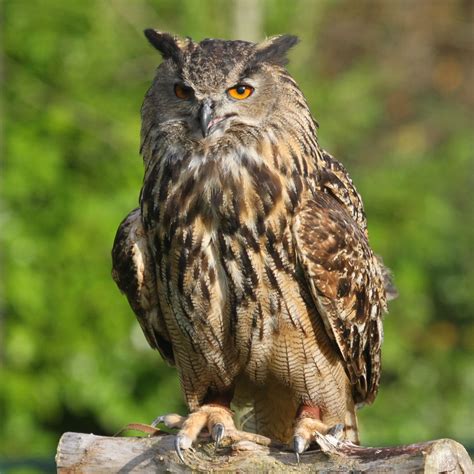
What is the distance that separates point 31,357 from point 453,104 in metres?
5.92

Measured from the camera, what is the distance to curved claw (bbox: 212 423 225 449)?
3176 millimetres

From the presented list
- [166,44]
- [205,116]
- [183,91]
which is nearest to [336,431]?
[205,116]

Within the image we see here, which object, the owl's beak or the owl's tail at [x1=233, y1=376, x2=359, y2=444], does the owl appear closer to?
the owl's beak

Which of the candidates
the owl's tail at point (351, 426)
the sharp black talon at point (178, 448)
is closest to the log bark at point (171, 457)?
the sharp black talon at point (178, 448)

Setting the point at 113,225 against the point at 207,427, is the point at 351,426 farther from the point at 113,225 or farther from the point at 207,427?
the point at 113,225

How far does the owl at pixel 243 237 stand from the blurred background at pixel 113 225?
8.42 ft

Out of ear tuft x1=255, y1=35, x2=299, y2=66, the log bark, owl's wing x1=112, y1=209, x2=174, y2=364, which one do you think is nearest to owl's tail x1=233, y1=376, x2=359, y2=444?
owl's wing x1=112, y1=209, x2=174, y2=364

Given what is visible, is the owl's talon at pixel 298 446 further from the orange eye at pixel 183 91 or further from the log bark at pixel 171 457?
the orange eye at pixel 183 91

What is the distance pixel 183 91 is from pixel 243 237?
50cm

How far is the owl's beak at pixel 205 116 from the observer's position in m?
3.29

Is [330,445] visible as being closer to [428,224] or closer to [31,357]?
[31,357]

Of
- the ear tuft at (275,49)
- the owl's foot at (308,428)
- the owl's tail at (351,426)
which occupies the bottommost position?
the owl's tail at (351,426)

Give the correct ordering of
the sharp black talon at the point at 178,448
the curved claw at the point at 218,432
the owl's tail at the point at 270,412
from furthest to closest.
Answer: the owl's tail at the point at 270,412, the curved claw at the point at 218,432, the sharp black talon at the point at 178,448

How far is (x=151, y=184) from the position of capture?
3.51 metres
